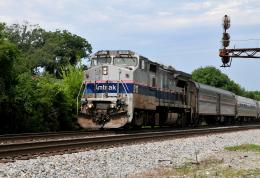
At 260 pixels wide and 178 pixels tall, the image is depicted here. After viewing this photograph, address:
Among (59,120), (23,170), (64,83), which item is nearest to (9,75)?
(59,120)

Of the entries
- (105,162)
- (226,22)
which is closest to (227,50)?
(226,22)

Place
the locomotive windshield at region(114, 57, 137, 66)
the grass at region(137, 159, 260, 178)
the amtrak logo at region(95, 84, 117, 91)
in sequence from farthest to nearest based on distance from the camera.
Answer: the locomotive windshield at region(114, 57, 137, 66), the amtrak logo at region(95, 84, 117, 91), the grass at region(137, 159, 260, 178)

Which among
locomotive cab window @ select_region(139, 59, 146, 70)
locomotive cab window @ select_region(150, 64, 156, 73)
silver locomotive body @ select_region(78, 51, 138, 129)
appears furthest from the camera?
locomotive cab window @ select_region(150, 64, 156, 73)

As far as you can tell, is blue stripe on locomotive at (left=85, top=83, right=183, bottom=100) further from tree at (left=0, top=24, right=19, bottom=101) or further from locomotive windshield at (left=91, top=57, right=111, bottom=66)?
tree at (left=0, top=24, right=19, bottom=101)

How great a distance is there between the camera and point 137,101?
21578 millimetres

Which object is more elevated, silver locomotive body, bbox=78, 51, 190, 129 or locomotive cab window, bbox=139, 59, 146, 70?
locomotive cab window, bbox=139, 59, 146, 70

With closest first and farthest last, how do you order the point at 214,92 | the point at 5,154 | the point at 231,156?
the point at 5,154
the point at 231,156
the point at 214,92

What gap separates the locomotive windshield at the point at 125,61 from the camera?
22033mm

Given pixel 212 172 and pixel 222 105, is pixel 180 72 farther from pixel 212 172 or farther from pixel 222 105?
pixel 212 172

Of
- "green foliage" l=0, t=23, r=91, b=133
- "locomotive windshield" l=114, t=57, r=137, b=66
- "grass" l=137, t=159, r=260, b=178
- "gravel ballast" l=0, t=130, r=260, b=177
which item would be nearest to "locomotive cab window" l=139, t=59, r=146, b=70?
"locomotive windshield" l=114, t=57, r=137, b=66

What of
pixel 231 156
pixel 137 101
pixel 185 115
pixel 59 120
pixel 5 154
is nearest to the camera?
pixel 5 154

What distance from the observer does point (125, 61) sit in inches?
873

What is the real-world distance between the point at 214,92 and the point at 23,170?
1300 inches

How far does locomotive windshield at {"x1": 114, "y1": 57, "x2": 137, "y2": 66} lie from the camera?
72.3ft
